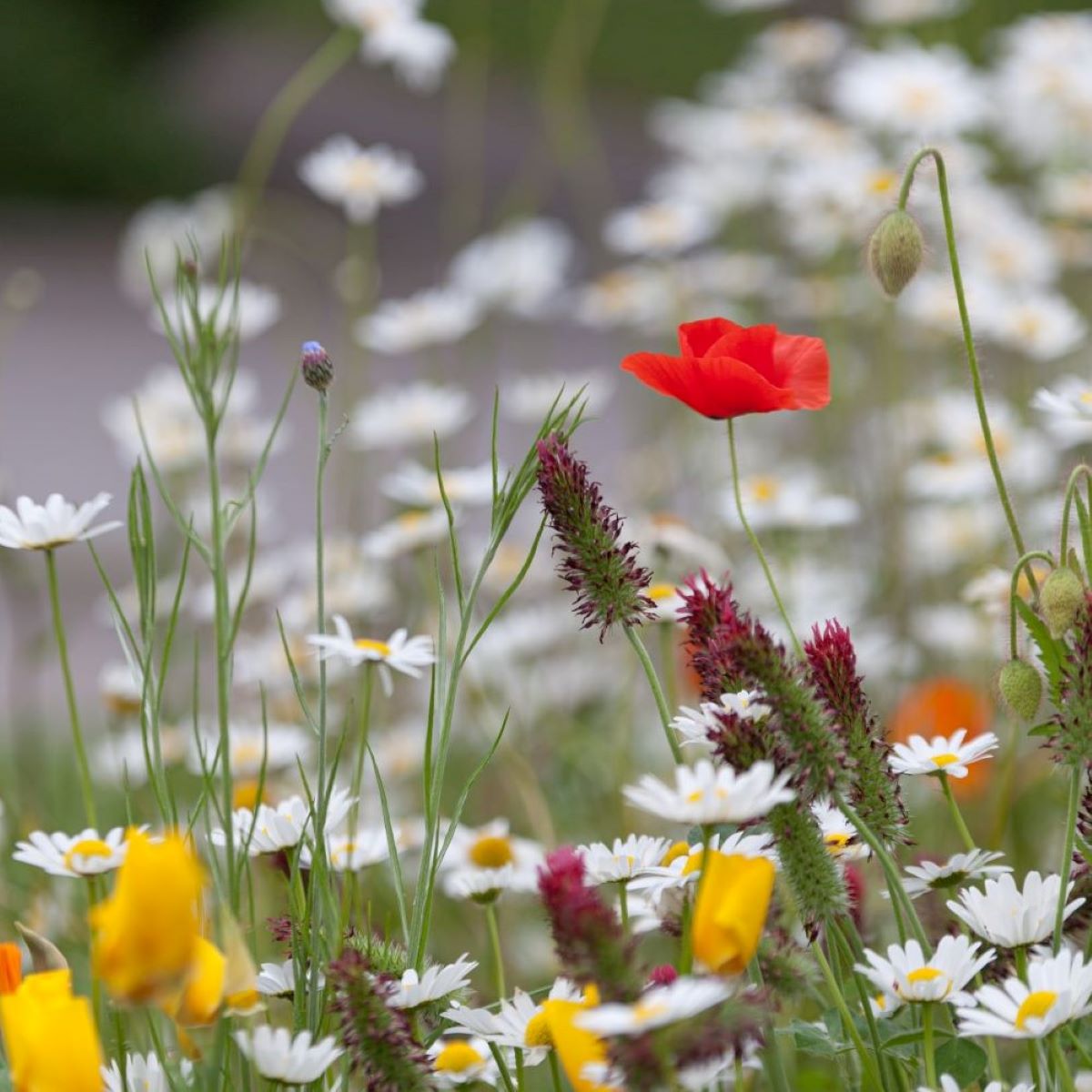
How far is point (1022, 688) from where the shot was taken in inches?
22.9

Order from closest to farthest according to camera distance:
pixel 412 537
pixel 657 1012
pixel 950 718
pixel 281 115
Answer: pixel 657 1012, pixel 412 537, pixel 950 718, pixel 281 115

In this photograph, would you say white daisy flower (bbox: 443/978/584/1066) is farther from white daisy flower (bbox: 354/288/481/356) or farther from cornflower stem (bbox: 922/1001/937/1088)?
white daisy flower (bbox: 354/288/481/356)

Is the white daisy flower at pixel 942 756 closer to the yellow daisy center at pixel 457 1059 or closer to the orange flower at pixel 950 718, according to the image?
the yellow daisy center at pixel 457 1059

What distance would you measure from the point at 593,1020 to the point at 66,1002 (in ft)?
0.44

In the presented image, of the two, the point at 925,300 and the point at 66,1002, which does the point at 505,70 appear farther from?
the point at 66,1002

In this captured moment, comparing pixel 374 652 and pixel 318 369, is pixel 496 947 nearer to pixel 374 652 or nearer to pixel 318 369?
pixel 374 652

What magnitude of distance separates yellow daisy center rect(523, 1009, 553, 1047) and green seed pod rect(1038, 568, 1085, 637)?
8.5 inches

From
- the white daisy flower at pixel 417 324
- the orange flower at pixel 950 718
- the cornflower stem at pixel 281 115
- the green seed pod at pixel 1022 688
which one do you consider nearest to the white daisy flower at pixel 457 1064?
the green seed pod at pixel 1022 688

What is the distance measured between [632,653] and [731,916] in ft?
3.23

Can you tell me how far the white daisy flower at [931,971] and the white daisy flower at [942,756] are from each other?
72 millimetres

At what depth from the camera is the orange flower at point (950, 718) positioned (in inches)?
45.2

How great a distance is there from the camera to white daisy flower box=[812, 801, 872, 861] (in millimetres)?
541

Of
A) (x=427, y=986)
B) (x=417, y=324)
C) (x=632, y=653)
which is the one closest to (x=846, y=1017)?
(x=427, y=986)

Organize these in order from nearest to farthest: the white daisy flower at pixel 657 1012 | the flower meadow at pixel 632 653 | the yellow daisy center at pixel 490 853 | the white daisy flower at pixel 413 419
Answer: the white daisy flower at pixel 657 1012 < the flower meadow at pixel 632 653 < the yellow daisy center at pixel 490 853 < the white daisy flower at pixel 413 419
